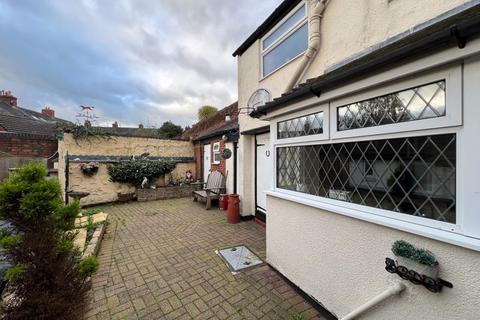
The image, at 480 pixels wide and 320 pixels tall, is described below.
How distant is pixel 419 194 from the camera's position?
5.90 feet

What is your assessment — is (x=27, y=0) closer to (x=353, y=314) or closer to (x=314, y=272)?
(x=314, y=272)

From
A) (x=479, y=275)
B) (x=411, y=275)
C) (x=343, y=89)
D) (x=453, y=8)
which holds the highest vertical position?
(x=453, y=8)

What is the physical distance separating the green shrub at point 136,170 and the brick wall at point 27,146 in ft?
14.7

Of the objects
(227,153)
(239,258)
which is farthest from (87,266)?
(227,153)

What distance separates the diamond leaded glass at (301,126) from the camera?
2.78 metres

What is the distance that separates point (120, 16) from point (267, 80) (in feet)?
15.7

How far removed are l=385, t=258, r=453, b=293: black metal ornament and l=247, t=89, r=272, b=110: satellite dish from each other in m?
4.30

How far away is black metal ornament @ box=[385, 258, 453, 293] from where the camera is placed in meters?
1.50

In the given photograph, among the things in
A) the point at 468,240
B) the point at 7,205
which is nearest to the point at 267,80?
the point at 468,240

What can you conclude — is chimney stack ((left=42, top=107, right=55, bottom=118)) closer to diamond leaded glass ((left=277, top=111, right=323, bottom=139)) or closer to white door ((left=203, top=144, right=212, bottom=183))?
white door ((left=203, top=144, right=212, bottom=183))

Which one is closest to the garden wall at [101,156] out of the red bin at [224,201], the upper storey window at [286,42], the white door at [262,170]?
the red bin at [224,201]

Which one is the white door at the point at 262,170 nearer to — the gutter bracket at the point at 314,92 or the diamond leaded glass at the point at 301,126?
the diamond leaded glass at the point at 301,126

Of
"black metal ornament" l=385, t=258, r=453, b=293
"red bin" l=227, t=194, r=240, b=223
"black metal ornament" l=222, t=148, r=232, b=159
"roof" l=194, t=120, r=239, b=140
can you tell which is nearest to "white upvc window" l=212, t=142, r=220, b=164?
"roof" l=194, t=120, r=239, b=140

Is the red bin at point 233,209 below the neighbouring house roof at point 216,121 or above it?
below
